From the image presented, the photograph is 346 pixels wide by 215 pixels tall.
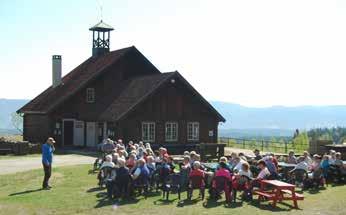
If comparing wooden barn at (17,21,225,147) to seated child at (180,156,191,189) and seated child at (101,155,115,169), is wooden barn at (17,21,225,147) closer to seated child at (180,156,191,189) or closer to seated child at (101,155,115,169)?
seated child at (101,155,115,169)

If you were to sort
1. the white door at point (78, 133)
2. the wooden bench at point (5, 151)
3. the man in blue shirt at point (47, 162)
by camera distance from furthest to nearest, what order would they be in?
the white door at point (78, 133) → the wooden bench at point (5, 151) → the man in blue shirt at point (47, 162)

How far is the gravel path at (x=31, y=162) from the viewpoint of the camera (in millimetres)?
28516

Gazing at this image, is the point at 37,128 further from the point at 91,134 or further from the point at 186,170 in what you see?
the point at 186,170

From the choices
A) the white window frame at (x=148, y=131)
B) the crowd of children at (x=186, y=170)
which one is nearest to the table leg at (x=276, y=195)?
the crowd of children at (x=186, y=170)

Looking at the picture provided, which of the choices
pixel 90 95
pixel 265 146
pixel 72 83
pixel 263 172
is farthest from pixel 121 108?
pixel 263 172

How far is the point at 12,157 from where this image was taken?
3544 cm

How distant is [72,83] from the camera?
46375mm

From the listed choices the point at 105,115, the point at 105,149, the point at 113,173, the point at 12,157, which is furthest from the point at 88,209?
the point at 105,115

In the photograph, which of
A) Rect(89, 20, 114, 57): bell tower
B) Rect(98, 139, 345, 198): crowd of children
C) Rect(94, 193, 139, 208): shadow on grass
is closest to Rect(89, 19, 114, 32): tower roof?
Rect(89, 20, 114, 57): bell tower

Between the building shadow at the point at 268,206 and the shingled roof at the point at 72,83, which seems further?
the shingled roof at the point at 72,83

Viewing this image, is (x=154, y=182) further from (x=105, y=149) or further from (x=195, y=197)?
(x=105, y=149)

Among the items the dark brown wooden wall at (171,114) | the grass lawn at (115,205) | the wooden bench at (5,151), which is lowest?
the grass lawn at (115,205)

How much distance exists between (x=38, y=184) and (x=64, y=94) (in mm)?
22853

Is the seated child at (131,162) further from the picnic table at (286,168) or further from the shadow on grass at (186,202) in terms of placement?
the picnic table at (286,168)
